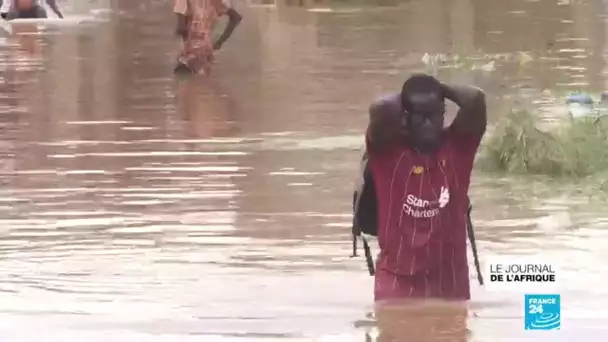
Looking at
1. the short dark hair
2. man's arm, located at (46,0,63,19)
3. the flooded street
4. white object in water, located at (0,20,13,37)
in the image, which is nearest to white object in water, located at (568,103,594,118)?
the flooded street

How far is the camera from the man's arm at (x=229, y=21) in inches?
337

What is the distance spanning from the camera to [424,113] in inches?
122

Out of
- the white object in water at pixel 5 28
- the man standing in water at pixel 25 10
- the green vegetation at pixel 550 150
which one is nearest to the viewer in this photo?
the green vegetation at pixel 550 150

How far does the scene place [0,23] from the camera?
471 inches

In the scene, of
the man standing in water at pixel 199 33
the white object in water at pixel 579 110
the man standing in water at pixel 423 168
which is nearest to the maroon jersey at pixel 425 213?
the man standing in water at pixel 423 168

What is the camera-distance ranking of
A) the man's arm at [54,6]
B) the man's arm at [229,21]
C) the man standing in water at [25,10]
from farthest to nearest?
1. the man's arm at [54,6]
2. the man standing in water at [25,10]
3. the man's arm at [229,21]

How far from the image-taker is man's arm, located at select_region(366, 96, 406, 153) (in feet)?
10.3

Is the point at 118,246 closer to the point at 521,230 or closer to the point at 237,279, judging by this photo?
the point at 237,279

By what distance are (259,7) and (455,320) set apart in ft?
23.8

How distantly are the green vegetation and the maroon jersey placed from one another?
1.79 meters

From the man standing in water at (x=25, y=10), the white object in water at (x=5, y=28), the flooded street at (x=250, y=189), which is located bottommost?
the flooded street at (x=250, y=189)

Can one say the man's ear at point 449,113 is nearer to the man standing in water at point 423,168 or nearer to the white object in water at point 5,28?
the man standing in water at point 423,168

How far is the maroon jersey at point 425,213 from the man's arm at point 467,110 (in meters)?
0.02

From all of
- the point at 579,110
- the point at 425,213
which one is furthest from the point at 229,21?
the point at 425,213
